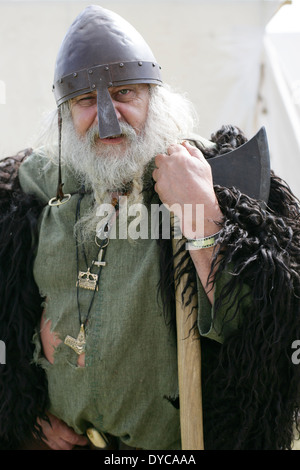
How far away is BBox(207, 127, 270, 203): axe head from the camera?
1979mm

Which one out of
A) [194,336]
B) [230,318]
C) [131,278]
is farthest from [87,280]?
[230,318]

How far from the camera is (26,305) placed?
2.11 metres

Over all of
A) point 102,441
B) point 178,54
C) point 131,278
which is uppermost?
point 178,54

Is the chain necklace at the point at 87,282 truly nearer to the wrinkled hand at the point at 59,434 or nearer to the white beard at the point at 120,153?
the white beard at the point at 120,153

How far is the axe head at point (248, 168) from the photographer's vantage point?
1.98 meters

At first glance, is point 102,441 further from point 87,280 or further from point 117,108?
point 117,108

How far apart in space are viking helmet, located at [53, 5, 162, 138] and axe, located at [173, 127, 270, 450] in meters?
0.45

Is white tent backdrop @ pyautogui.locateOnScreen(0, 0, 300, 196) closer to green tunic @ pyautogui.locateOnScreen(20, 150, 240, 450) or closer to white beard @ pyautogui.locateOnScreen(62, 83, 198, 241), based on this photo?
white beard @ pyautogui.locateOnScreen(62, 83, 198, 241)

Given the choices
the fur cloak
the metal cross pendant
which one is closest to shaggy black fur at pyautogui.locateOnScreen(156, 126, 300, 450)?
the fur cloak

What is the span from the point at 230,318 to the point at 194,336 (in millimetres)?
145

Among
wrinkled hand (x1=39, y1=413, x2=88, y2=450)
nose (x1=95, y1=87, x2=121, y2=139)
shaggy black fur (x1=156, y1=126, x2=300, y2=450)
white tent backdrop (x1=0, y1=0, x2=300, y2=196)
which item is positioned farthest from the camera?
white tent backdrop (x1=0, y1=0, x2=300, y2=196)

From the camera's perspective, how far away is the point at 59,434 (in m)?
2.17

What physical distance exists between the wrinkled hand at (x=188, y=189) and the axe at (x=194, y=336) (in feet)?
0.47

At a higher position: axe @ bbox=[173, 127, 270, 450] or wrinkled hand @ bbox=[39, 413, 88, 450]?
axe @ bbox=[173, 127, 270, 450]
